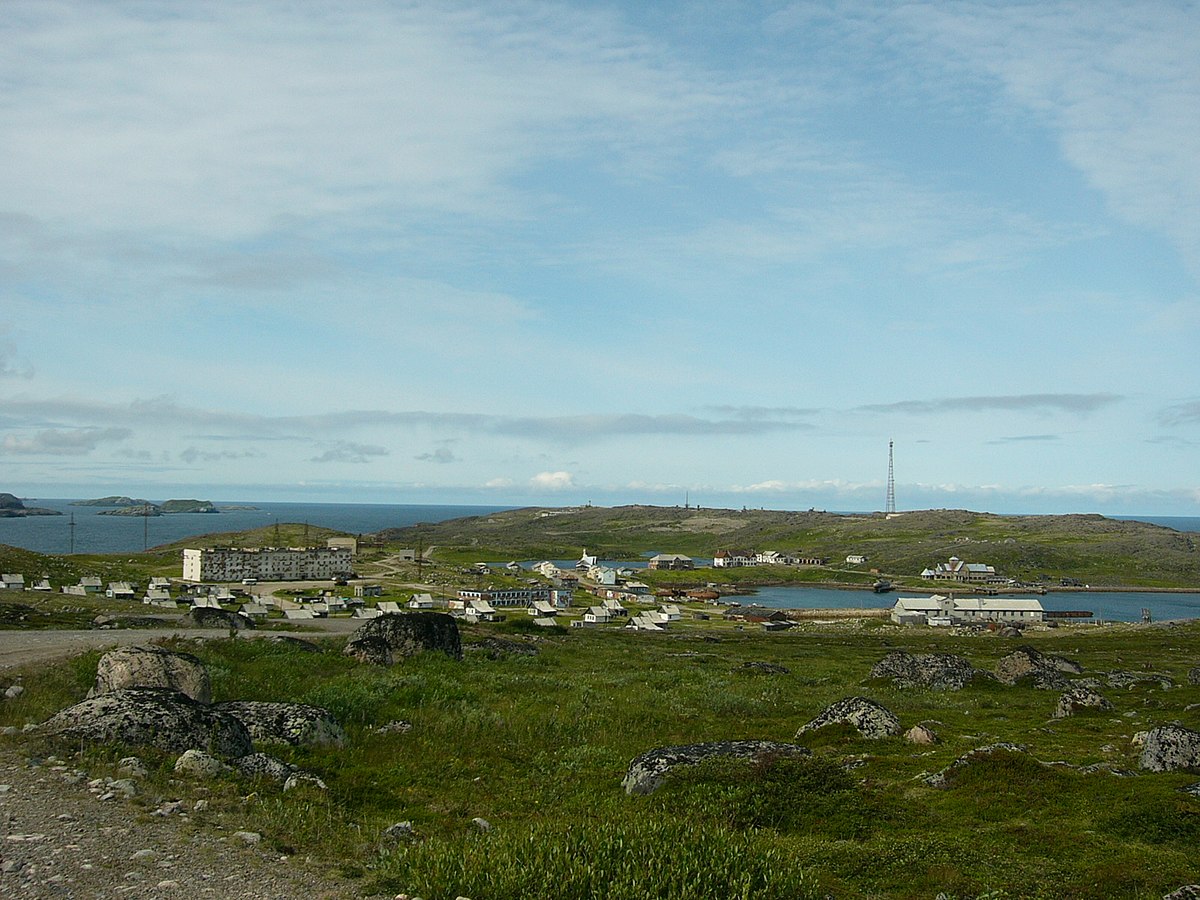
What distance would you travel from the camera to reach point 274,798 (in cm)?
1380

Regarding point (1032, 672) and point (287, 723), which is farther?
point (1032, 672)

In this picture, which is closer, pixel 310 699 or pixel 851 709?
pixel 310 699

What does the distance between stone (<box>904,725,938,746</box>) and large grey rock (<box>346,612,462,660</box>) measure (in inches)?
809

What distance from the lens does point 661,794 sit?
15672 mm

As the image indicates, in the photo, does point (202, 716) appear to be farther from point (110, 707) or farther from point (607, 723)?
point (607, 723)

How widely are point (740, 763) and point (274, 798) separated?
9250 millimetres

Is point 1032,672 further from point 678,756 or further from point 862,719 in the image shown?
point 678,756

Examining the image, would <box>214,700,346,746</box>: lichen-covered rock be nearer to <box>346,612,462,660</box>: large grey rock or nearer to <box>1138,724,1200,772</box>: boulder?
<box>346,612,462,660</box>: large grey rock

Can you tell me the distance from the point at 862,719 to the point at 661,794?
1172cm

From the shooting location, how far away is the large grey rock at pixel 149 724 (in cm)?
1515

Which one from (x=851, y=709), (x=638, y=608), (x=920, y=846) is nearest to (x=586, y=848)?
(x=920, y=846)

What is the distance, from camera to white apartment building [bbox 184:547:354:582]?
465 ft

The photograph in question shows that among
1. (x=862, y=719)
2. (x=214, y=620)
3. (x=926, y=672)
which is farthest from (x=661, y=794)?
(x=214, y=620)

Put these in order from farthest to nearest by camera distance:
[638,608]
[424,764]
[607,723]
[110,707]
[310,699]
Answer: [638,608] → [607,723] → [310,699] → [424,764] → [110,707]
